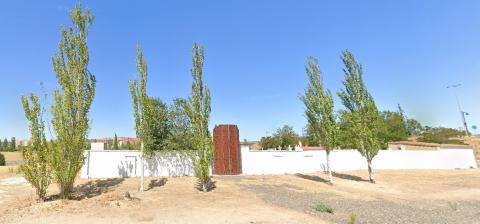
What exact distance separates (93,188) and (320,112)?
1754cm

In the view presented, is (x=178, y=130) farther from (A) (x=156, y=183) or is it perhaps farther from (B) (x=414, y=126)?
(B) (x=414, y=126)

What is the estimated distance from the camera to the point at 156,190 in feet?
63.7

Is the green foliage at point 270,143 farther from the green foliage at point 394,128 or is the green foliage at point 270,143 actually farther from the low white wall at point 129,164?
the low white wall at point 129,164

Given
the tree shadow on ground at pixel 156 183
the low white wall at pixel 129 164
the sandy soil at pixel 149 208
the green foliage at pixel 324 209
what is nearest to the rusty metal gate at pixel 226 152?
the low white wall at pixel 129 164

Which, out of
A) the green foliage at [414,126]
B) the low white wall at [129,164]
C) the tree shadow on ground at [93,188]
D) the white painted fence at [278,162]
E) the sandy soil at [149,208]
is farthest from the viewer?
the green foliage at [414,126]

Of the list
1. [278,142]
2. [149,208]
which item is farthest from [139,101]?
[278,142]

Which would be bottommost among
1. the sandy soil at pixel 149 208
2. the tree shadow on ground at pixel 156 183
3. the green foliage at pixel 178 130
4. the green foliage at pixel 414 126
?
the sandy soil at pixel 149 208

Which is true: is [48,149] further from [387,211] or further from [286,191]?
[387,211]

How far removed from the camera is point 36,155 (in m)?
15.7

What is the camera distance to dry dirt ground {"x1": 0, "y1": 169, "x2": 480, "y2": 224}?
12.8 m

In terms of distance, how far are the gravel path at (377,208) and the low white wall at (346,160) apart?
1043 cm

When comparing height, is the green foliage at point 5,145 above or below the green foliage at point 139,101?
above

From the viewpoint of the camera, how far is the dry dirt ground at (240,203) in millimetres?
12828

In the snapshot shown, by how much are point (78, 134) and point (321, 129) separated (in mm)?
17591
